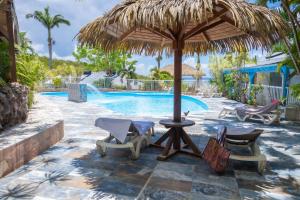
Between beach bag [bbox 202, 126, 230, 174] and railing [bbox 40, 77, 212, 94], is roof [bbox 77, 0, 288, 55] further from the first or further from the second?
railing [bbox 40, 77, 212, 94]

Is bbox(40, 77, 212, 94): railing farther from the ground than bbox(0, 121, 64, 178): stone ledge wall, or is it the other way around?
bbox(40, 77, 212, 94): railing

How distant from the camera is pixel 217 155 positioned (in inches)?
170

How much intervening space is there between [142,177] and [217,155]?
4.27 feet

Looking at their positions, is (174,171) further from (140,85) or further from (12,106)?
(140,85)

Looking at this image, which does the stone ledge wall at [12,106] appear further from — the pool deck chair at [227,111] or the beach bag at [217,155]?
the pool deck chair at [227,111]

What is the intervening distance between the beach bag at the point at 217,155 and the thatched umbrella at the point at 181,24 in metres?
0.62

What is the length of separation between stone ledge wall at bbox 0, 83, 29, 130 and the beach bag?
4.13 meters

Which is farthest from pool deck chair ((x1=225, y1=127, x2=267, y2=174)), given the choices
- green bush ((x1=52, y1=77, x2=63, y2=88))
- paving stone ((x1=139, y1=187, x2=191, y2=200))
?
green bush ((x1=52, y1=77, x2=63, y2=88))

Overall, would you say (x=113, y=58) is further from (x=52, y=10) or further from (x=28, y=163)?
(x=28, y=163)

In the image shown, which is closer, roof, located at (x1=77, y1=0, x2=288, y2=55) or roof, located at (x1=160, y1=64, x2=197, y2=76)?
roof, located at (x1=77, y1=0, x2=288, y2=55)

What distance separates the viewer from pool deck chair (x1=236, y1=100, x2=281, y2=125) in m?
8.52

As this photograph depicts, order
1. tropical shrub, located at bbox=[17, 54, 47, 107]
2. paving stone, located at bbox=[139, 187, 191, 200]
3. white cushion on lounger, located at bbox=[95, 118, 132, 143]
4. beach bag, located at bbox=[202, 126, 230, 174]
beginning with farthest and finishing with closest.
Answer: tropical shrub, located at bbox=[17, 54, 47, 107]
white cushion on lounger, located at bbox=[95, 118, 132, 143]
beach bag, located at bbox=[202, 126, 230, 174]
paving stone, located at bbox=[139, 187, 191, 200]

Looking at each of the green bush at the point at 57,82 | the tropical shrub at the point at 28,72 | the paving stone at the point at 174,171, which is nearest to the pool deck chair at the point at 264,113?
the paving stone at the point at 174,171

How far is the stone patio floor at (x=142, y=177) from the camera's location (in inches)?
140
